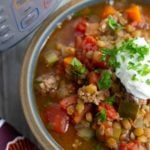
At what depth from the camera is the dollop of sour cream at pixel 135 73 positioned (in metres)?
1.47

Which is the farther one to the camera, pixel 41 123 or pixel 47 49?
pixel 47 49

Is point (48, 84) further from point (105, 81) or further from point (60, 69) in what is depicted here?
point (105, 81)

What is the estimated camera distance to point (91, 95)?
150cm

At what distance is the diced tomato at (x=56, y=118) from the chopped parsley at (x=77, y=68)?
118 millimetres

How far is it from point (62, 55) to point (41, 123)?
24 cm

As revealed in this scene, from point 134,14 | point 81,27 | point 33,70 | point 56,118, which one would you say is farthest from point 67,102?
point 134,14

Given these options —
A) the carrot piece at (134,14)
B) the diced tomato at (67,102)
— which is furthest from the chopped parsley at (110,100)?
the carrot piece at (134,14)

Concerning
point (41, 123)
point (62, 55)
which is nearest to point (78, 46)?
point (62, 55)

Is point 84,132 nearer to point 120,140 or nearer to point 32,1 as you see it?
point 120,140

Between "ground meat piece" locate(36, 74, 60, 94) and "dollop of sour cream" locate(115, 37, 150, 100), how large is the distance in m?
0.21

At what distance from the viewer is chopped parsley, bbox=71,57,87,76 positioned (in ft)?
5.05

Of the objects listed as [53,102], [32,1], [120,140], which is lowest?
[120,140]

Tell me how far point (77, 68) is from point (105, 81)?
0.33ft

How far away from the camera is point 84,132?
1525 millimetres
